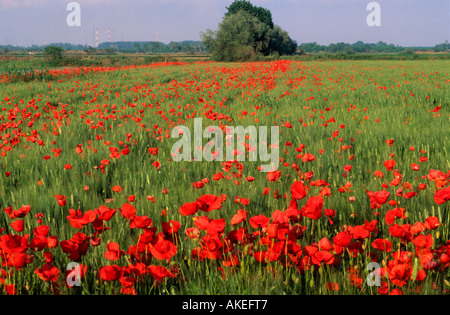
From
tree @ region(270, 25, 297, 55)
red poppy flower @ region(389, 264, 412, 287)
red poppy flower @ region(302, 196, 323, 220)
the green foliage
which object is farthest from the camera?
the green foliage

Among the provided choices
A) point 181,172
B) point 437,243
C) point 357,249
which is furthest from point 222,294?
point 181,172

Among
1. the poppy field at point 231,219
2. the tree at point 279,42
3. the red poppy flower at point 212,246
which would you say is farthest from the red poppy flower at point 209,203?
the tree at point 279,42

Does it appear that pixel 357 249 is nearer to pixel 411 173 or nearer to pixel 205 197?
pixel 205 197

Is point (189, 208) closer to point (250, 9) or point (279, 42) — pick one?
point (279, 42)

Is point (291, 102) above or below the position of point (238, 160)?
above

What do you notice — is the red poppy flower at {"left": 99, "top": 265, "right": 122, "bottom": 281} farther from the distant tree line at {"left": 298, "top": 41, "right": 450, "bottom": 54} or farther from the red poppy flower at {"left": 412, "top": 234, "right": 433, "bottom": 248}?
the distant tree line at {"left": 298, "top": 41, "right": 450, "bottom": 54}

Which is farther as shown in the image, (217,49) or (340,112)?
(217,49)

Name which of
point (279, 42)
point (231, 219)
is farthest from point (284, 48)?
point (231, 219)

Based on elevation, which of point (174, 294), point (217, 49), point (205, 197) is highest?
point (217, 49)

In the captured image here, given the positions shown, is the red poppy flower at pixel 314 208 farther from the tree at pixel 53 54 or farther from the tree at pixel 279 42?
the tree at pixel 279 42

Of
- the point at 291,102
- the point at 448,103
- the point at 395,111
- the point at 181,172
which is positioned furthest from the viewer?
the point at 291,102

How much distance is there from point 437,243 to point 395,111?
15.5 feet

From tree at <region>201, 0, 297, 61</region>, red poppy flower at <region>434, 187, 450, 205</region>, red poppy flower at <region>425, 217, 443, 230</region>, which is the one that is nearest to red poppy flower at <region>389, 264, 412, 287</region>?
red poppy flower at <region>425, 217, 443, 230</region>

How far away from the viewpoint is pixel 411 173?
9.50 feet
